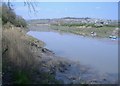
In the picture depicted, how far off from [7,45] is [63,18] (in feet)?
347

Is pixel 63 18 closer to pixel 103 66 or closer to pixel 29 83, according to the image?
→ pixel 103 66

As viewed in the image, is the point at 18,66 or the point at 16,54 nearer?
the point at 18,66

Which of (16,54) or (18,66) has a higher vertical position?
(16,54)

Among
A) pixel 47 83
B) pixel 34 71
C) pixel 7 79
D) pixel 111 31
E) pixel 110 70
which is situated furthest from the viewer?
pixel 111 31

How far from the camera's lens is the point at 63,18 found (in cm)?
11775

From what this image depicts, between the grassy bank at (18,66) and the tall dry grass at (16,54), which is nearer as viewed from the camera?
the grassy bank at (18,66)

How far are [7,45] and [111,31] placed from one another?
176 feet

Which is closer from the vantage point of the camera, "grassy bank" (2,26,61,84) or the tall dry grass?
"grassy bank" (2,26,61,84)

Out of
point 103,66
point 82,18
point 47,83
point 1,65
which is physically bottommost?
point 82,18

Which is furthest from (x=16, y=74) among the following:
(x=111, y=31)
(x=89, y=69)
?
(x=111, y=31)

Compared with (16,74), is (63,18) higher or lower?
lower

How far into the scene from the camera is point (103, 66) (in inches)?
912

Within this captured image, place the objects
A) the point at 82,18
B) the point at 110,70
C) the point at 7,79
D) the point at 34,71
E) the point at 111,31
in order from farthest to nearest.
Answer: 1. the point at 82,18
2. the point at 111,31
3. the point at 110,70
4. the point at 34,71
5. the point at 7,79

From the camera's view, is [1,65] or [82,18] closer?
[1,65]
